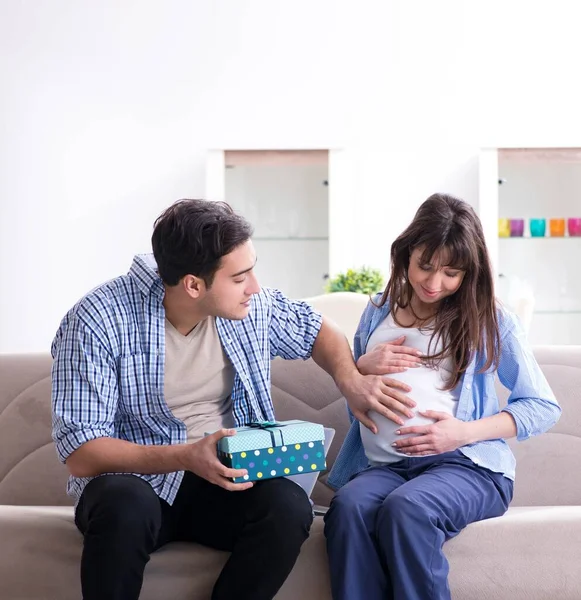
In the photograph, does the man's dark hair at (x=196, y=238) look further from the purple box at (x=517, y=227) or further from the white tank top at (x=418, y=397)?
the purple box at (x=517, y=227)

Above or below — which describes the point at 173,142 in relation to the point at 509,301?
above

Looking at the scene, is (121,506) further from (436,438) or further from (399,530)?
(436,438)

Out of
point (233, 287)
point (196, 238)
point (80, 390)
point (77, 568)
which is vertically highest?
point (196, 238)

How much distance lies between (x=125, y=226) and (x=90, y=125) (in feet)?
1.89

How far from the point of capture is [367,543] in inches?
68.3

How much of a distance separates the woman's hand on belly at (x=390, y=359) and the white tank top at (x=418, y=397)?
0.03 metres

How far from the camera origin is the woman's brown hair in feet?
6.49

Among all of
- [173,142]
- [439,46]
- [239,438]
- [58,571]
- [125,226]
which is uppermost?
[439,46]

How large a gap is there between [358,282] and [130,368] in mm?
2337

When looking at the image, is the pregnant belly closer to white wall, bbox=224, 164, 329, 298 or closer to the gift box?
the gift box

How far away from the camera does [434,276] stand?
1969 mm

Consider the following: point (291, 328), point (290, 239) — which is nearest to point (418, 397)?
point (291, 328)

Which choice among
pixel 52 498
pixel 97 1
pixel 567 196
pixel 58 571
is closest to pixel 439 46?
pixel 567 196

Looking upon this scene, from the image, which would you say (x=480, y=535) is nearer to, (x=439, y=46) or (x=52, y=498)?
(x=52, y=498)
